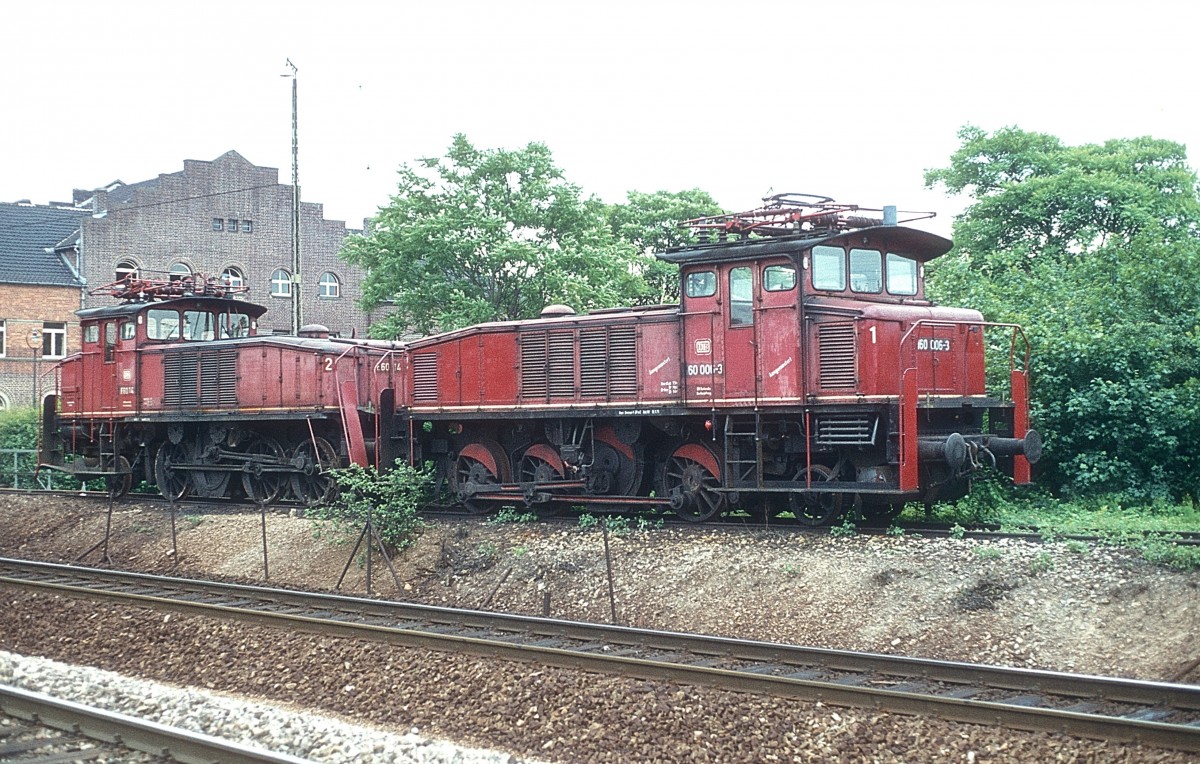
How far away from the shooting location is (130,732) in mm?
8273

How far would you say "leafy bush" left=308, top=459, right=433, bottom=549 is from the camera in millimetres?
15938

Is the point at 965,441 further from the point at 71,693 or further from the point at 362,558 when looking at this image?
the point at 71,693

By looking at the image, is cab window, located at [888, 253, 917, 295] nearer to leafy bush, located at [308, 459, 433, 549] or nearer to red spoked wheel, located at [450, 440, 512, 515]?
red spoked wheel, located at [450, 440, 512, 515]

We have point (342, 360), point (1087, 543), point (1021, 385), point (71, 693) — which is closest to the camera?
point (71, 693)

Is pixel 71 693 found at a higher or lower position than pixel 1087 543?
lower

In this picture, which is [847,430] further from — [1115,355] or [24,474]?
[24,474]

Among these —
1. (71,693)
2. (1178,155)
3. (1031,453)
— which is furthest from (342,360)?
(1178,155)

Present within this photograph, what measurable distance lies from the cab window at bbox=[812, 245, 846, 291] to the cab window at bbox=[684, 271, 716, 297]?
1444 mm

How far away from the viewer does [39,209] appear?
4466 centimetres

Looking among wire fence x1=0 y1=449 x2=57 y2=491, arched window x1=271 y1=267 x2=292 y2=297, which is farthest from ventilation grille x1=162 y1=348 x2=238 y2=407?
arched window x1=271 y1=267 x2=292 y2=297

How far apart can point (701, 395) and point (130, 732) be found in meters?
8.84

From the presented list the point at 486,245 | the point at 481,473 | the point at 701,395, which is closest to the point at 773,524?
the point at 701,395

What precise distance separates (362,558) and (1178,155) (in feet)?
127

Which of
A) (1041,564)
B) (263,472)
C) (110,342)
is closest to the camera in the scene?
(1041,564)
